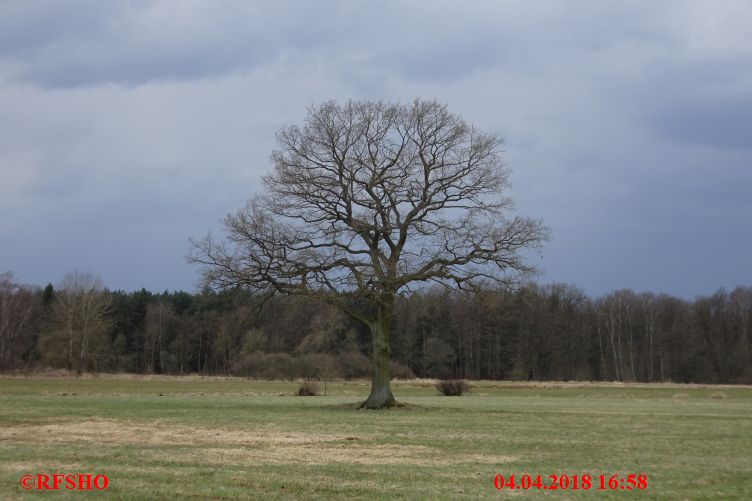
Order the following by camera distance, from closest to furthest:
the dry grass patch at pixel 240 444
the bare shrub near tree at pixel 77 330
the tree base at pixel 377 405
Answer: the dry grass patch at pixel 240 444 < the tree base at pixel 377 405 < the bare shrub near tree at pixel 77 330

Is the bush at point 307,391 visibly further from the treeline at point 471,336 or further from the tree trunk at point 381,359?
the treeline at point 471,336

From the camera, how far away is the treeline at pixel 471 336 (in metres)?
97.2

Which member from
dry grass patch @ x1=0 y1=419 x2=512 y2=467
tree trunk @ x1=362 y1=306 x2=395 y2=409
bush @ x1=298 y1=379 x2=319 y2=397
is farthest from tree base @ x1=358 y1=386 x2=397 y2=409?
bush @ x1=298 y1=379 x2=319 y2=397

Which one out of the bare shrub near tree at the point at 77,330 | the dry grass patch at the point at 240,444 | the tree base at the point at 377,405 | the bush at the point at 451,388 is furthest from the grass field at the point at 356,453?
the bare shrub near tree at the point at 77,330

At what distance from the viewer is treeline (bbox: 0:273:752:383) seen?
319 ft

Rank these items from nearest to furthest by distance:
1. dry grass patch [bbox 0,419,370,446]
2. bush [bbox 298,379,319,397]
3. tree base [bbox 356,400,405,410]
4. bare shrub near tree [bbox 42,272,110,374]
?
dry grass patch [bbox 0,419,370,446] < tree base [bbox 356,400,405,410] < bush [bbox 298,379,319,397] < bare shrub near tree [bbox 42,272,110,374]

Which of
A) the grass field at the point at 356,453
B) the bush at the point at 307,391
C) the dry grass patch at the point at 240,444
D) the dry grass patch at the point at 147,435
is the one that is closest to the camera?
the grass field at the point at 356,453

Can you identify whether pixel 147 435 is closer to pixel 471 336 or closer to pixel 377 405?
pixel 377 405

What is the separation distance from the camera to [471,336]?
113 m

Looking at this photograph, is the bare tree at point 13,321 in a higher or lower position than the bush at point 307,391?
higher

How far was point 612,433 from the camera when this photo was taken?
22266 mm

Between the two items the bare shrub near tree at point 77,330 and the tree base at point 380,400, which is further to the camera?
the bare shrub near tree at point 77,330

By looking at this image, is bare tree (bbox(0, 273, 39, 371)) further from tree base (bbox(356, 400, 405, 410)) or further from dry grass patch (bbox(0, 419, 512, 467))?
dry grass patch (bbox(0, 419, 512, 467))

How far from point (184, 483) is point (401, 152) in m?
24.4
